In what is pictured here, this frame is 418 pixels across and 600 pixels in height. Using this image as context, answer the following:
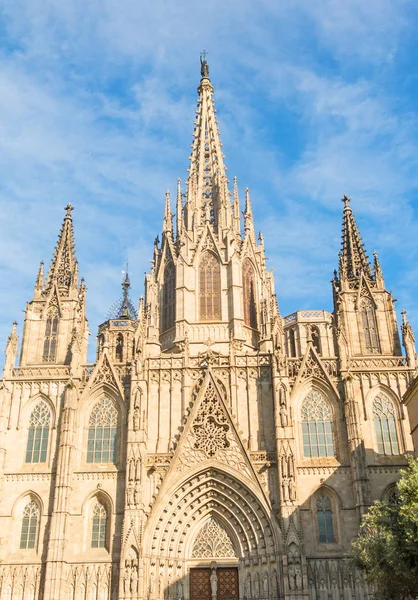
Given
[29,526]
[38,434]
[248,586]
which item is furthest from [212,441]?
[29,526]

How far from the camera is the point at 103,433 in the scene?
4019 centimetres

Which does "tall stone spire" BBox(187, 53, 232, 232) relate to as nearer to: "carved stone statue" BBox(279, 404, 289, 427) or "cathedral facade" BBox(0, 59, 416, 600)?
"cathedral facade" BBox(0, 59, 416, 600)

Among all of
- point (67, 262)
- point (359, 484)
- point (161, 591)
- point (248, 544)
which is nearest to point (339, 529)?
point (359, 484)

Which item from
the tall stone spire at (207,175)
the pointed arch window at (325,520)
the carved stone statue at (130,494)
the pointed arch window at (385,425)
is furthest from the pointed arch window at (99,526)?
the tall stone spire at (207,175)

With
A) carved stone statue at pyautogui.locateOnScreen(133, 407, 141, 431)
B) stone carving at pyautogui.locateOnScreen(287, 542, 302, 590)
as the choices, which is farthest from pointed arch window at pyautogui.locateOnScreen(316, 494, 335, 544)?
carved stone statue at pyautogui.locateOnScreen(133, 407, 141, 431)

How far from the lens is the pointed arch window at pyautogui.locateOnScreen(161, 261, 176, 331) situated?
4674cm

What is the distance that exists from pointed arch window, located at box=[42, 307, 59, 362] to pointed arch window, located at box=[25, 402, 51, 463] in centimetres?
362

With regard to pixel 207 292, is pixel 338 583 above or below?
below

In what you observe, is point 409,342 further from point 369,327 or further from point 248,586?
point 248,586

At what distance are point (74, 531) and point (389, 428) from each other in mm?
18873

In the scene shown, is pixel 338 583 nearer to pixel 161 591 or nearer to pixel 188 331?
pixel 161 591

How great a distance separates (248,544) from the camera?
37375 mm

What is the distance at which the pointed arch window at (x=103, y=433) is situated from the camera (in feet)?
130

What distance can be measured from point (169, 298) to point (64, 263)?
788 cm
